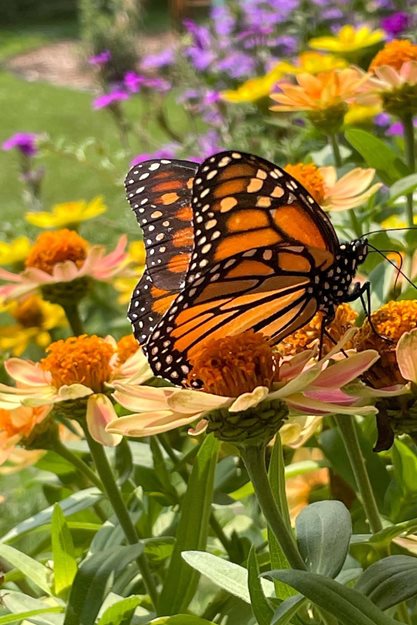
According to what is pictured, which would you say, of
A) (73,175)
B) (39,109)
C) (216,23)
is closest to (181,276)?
(216,23)

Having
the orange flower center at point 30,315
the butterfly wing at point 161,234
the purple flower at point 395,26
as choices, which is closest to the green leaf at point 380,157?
the butterfly wing at point 161,234

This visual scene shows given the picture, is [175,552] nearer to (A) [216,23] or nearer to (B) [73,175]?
(A) [216,23]

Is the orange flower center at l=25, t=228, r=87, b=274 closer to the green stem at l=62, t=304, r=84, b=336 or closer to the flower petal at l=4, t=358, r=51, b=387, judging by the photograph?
the green stem at l=62, t=304, r=84, b=336

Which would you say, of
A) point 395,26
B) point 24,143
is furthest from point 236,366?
point 24,143

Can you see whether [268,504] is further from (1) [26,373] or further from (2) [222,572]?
(1) [26,373]

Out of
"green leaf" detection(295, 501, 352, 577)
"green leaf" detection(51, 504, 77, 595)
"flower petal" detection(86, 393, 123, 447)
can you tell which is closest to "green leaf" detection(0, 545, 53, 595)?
"green leaf" detection(51, 504, 77, 595)

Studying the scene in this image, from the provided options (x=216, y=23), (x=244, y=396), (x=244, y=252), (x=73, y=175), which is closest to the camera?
(x=244, y=396)

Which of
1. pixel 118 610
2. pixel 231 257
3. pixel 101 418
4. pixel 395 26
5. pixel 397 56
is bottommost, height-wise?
pixel 118 610
